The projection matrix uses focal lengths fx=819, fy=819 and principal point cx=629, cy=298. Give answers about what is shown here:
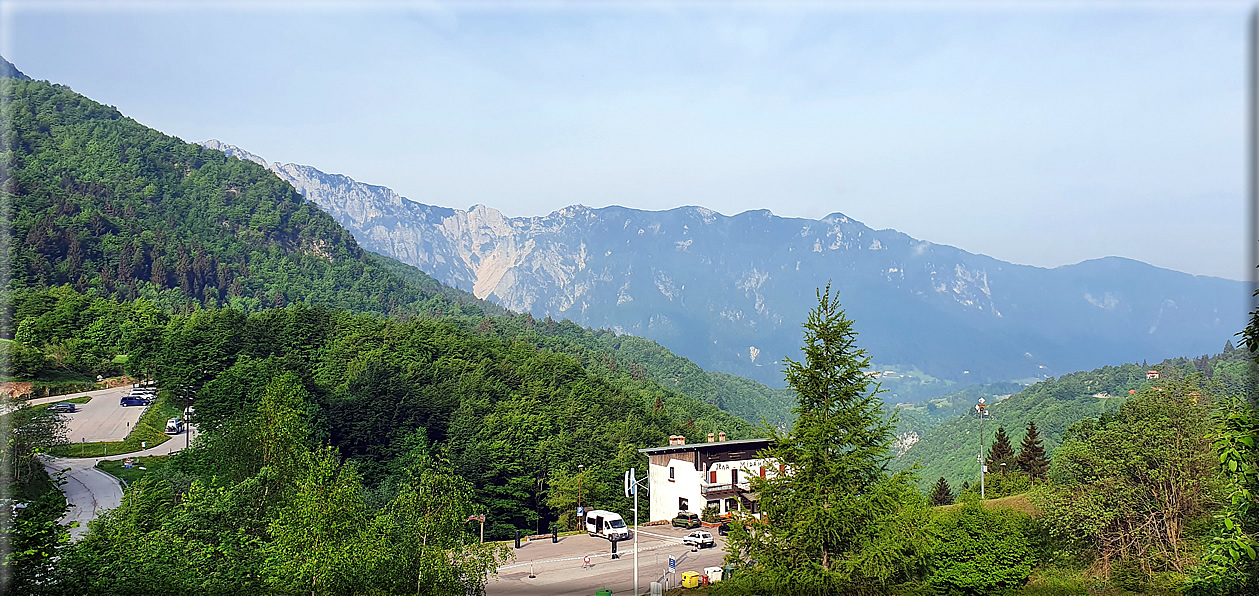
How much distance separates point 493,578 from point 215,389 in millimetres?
35622

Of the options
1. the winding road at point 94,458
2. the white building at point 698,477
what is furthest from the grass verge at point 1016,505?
the winding road at point 94,458

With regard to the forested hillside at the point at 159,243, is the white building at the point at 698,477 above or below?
below

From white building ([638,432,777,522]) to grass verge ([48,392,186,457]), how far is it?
3661 cm

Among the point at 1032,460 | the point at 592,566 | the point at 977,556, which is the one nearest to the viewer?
the point at 977,556

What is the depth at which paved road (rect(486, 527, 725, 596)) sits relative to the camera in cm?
3638

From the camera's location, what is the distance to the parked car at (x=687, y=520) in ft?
175

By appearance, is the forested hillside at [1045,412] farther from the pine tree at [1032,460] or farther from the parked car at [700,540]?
the parked car at [700,540]

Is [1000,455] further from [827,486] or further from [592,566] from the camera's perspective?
[827,486]

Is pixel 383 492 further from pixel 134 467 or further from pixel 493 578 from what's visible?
pixel 493 578

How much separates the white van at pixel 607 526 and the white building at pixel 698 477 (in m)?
5.88

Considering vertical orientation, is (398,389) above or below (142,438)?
above

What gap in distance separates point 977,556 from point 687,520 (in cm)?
2984

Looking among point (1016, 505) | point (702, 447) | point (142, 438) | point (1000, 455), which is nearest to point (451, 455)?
point (142, 438)

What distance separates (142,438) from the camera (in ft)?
199
